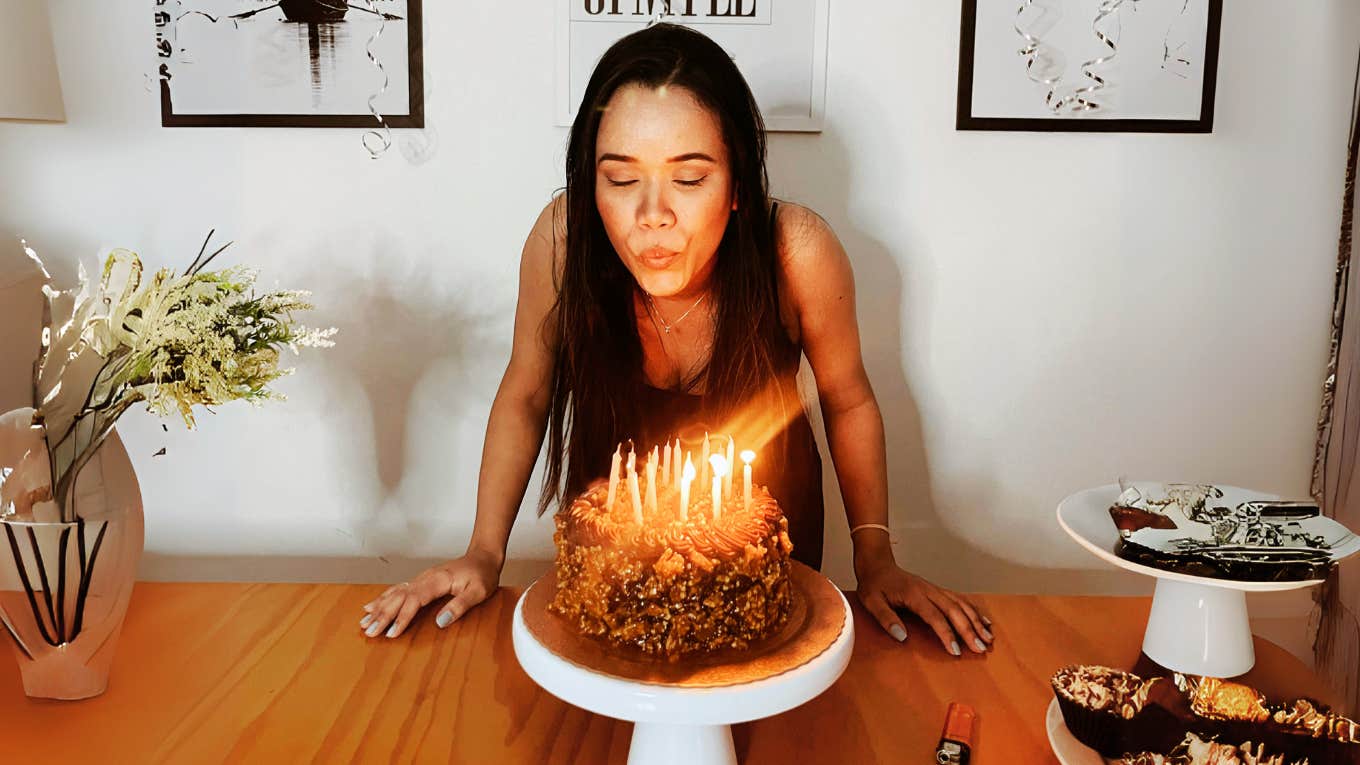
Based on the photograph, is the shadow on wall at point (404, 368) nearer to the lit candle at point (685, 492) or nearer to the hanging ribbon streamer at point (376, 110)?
the hanging ribbon streamer at point (376, 110)

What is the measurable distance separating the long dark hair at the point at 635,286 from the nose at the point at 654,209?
11 cm

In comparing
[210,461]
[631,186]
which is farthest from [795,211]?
[210,461]

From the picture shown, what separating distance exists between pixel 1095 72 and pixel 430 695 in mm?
1511

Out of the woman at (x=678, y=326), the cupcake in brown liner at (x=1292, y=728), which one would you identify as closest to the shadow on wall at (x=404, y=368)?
the woman at (x=678, y=326)

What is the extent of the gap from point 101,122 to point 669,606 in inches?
60.4

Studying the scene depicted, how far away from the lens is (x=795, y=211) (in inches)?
57.4

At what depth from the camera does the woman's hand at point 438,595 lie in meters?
1.21

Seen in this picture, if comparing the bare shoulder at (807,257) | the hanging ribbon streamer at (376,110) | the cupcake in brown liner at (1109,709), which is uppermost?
the hanging ribbon streamer at (376,110)

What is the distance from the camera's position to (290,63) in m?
1.76

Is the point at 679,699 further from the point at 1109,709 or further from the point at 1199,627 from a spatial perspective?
the point at 1199,627

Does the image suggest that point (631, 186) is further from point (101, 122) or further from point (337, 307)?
point (101, 122)

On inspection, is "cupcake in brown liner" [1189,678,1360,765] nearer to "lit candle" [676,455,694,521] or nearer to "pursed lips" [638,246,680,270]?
"lit candle" [676,455,694,521]

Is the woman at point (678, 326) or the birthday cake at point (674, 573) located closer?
the birthday cake at point (674, 573)

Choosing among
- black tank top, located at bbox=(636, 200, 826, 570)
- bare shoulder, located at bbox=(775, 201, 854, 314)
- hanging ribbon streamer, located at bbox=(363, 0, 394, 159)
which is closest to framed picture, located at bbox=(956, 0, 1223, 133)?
bare shoulder, located at bbox=(775, 201, 854, 314)
